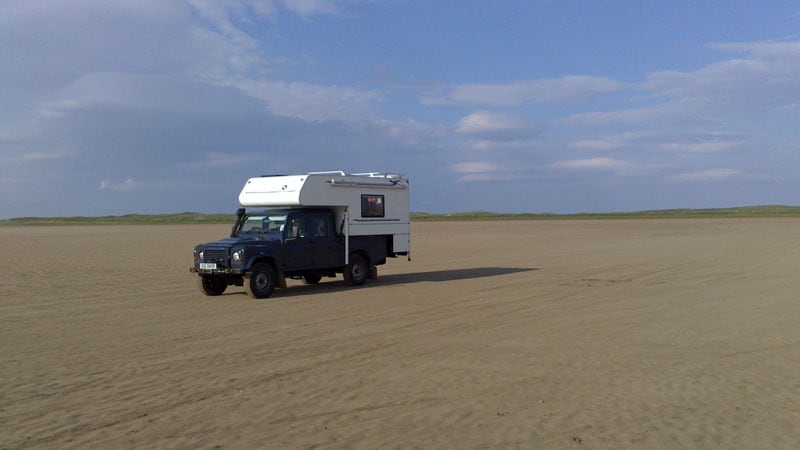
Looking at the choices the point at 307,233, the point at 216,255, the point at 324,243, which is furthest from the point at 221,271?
the point at 324,243

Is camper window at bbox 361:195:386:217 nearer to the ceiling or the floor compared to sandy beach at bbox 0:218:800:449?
nearer to the ceiling

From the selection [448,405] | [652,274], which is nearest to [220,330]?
[448,405]

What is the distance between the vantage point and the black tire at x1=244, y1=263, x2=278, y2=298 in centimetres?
1598

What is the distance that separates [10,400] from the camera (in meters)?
7.55

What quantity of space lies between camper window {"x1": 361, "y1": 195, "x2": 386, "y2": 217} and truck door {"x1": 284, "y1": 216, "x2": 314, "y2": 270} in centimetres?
200

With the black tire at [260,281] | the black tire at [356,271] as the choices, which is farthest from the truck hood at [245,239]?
the black tire at [356,271]

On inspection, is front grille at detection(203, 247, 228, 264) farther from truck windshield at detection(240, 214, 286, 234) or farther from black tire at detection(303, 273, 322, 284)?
black tire at detection(303, 273, 322, 284)

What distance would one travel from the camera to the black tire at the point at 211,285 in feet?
54.7

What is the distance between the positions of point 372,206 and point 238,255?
457 cm

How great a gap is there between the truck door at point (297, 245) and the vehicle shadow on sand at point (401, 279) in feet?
2.27

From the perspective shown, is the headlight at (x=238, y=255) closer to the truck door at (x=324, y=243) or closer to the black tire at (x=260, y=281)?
the black tire at (x=260, y=281)

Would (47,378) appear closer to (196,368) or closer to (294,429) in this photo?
(196,368)

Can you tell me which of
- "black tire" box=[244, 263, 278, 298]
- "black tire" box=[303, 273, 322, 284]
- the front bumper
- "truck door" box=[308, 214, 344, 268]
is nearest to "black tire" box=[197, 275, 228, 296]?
the front bumper

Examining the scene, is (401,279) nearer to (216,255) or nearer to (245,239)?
(245,239)
